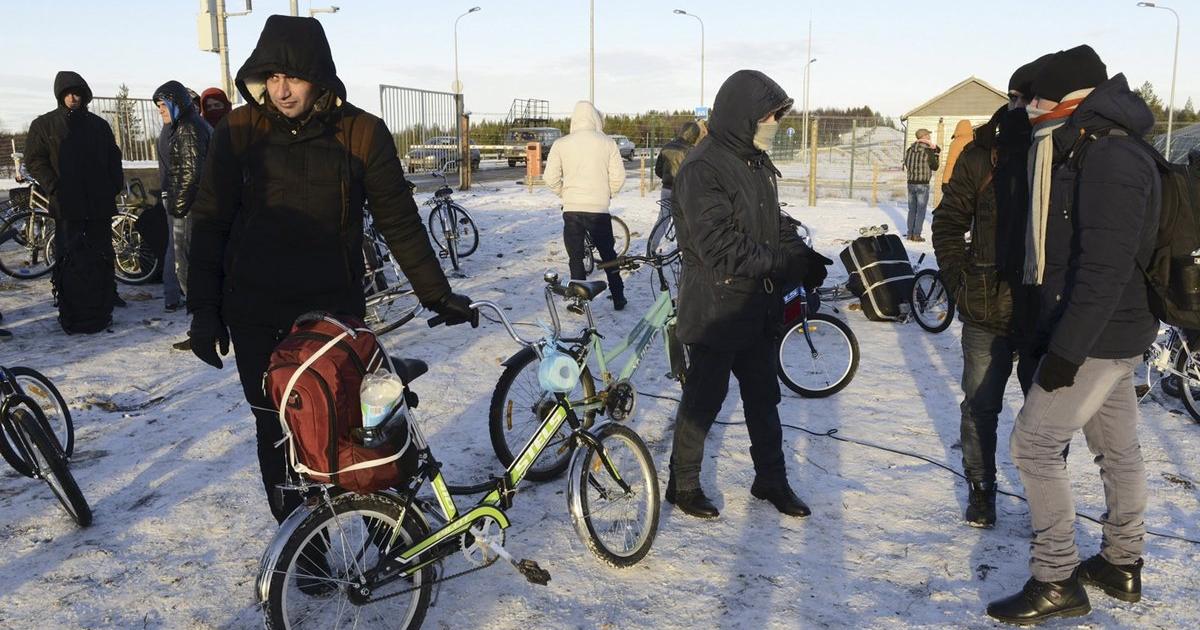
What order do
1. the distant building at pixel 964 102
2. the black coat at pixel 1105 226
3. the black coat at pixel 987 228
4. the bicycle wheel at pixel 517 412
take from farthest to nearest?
the distant building at pixel 964 102
the bicycle wheel at pixel 517 412
the black coat at pixel 987 228
the black coat at pixel 1105 226

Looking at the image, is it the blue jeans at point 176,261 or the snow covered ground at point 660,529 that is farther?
the blue jeans at point 176,261

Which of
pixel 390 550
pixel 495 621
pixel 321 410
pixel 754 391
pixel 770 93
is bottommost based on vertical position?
Result: pixel 495 621

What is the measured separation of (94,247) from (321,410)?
604cm

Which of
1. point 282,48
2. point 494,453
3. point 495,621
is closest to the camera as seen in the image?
point 282,48

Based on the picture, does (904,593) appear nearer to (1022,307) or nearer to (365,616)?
(1022,307)

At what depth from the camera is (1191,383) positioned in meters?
5.44

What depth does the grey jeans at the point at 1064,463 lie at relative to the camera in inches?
119

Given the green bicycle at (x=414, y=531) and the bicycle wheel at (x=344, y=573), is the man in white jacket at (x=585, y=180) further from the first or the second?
the bicycle wheel at (x=344, y=573)

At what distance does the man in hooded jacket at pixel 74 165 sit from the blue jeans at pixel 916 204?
36.9 feet

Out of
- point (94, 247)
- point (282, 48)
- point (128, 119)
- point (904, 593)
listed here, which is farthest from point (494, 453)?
point (128, 119)

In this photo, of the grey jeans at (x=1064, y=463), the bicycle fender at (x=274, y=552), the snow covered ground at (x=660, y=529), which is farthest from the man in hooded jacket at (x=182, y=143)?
the grey jeans at (x=1064, y=463)

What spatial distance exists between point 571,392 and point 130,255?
7.16 m

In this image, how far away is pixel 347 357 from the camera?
2639 millimetres

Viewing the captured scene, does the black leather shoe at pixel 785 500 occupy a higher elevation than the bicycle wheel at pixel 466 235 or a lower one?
lower
